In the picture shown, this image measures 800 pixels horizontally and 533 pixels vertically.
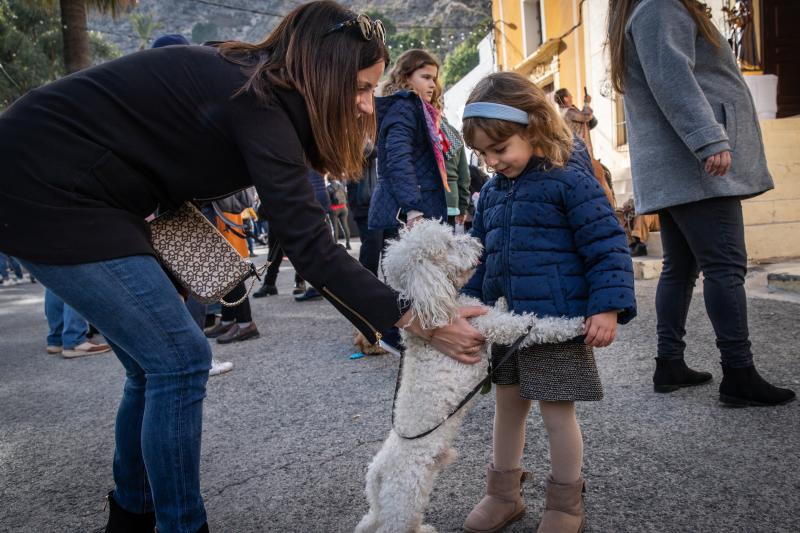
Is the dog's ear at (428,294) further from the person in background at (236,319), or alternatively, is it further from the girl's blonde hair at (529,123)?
the person in background at (236,319)

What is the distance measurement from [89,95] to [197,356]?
757 millimetres

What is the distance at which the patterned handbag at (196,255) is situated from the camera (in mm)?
1789

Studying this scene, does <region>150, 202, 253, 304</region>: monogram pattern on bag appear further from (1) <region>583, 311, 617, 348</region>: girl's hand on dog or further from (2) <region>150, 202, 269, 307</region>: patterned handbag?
(1) <region>583, 311, 617, 348</region>: girl's hand on dog

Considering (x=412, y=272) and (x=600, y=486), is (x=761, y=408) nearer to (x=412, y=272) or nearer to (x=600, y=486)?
(x=600, y=486)

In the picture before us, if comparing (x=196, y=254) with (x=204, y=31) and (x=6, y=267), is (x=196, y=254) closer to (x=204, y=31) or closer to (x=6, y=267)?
(x=6, y=267)

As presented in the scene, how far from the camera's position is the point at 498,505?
1907mm

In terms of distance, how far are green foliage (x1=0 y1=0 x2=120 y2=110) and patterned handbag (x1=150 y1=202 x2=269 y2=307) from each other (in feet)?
77.0

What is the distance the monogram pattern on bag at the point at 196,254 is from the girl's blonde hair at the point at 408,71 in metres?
2.20

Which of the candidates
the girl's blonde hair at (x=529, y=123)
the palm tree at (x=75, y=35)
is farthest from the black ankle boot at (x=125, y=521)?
the palm tree at (x=75, y=35)

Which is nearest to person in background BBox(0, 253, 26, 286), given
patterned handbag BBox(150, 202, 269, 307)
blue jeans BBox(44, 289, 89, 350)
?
blue jeans BBox(44, 289, 89, 350)

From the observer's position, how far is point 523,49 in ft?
60.4

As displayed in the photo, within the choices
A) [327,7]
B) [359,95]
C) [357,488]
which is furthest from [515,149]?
[357,488]

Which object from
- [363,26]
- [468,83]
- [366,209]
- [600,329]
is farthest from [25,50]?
[600,329]

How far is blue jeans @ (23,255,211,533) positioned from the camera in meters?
1.49
